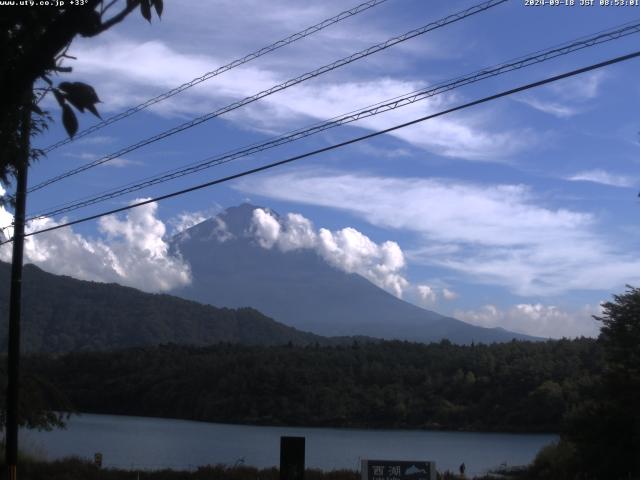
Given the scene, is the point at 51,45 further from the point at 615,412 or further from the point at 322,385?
the point at 322,385

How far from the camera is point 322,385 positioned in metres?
75.2

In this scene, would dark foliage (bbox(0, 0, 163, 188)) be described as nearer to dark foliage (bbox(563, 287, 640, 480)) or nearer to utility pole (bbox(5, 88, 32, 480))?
utility pole (bbox(5, 88, 32, 480))

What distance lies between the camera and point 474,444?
2071 inches

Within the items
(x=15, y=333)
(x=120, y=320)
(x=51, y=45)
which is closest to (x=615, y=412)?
(x=15, y=333)

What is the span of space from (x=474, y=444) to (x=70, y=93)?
168ft

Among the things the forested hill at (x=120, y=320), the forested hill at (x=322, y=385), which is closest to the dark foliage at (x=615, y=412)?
the forested hill at (x=322, y=385)

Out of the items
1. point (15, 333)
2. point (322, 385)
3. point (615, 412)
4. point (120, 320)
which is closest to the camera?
point (15, 333)

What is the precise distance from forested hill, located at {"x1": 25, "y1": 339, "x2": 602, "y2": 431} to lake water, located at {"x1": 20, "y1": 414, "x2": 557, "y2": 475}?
17.0 ft

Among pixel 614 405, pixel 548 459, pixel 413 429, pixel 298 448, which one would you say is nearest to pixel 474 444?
pixel 413 429

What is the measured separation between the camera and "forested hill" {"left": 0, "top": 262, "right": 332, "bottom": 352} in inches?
5773

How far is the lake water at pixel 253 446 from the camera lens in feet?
119

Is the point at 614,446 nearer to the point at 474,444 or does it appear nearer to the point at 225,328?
the point at 474,444

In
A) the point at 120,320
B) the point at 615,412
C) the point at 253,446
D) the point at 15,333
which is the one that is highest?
the point at 120,320

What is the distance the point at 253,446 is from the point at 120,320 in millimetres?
116211
